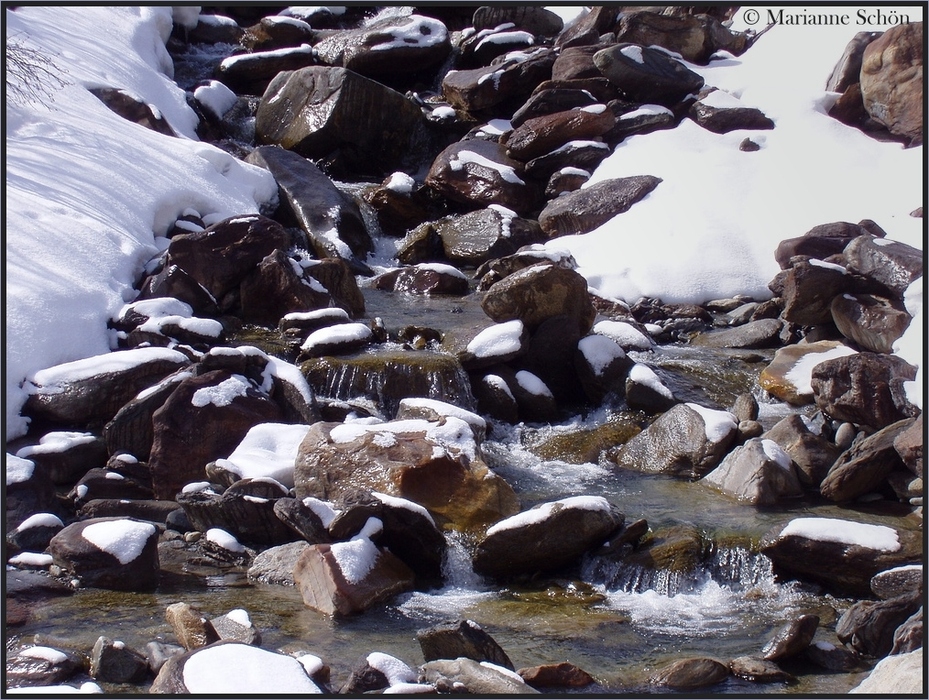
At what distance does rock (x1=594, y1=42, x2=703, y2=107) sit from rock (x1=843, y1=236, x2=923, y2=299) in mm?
7812

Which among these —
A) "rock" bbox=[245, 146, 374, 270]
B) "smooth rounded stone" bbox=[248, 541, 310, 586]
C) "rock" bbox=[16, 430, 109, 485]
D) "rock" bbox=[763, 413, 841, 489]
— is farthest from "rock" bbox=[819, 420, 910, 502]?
"rock" bbox=[245, 146, 374, 270]

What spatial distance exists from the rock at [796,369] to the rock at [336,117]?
9107 millimetres

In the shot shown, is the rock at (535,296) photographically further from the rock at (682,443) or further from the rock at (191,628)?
the rock at (191,628)

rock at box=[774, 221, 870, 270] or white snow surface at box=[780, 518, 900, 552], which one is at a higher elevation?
rock at box=[774, 221, 870, 270]

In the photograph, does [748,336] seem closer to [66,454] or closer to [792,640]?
[792,640]

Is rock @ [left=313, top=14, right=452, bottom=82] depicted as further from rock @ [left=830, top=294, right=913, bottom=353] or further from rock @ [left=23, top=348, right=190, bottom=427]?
rock @ [left=23, top=348, right=190, bottom=427]

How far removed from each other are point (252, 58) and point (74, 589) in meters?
15.2

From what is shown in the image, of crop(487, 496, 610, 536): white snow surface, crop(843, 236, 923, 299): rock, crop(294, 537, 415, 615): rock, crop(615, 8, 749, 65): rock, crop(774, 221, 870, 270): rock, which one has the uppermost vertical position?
crop(615, 8, 749, 65): rock

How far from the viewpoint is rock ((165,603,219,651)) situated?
14.6ft

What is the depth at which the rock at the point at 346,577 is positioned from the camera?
5.21 metres

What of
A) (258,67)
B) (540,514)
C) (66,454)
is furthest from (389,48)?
(540,514)

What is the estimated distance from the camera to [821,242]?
11516 mm

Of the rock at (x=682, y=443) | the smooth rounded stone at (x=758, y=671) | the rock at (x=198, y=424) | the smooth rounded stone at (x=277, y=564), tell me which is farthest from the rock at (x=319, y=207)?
the smooth rounded stone at (x=758, y=671)

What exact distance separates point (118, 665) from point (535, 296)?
20.5 ft
